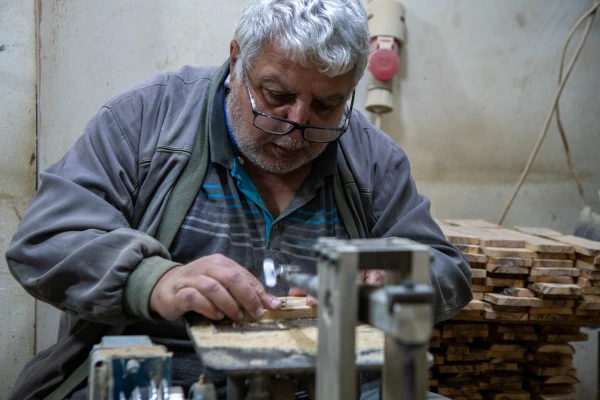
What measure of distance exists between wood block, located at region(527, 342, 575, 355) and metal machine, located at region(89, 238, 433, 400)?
175 cm

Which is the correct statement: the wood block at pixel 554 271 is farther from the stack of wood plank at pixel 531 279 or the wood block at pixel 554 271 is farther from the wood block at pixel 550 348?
the wood block at pixel 550 348

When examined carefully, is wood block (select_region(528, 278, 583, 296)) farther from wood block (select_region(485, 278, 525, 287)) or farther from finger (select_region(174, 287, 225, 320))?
finger (select_region(174, 287, 225, 320))

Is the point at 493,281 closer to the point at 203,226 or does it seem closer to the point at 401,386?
the point at 203,226

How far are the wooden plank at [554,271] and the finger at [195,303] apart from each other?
1624 millimetres

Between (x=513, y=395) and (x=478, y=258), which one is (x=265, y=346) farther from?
(x=513, y=395)

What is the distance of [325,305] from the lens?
1.13 m

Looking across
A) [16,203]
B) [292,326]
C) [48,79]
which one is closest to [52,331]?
[16,203]

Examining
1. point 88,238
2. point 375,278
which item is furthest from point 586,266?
point 88,238

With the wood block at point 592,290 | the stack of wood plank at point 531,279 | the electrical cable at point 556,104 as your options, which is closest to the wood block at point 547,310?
the stack of wood plank at point 531,279

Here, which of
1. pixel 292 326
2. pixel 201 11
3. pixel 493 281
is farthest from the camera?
pixel 201 11

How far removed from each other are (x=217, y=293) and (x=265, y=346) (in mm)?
193

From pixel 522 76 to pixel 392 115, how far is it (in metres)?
0.75

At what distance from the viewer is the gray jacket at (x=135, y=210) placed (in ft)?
5.63

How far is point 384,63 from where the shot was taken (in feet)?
10.8
